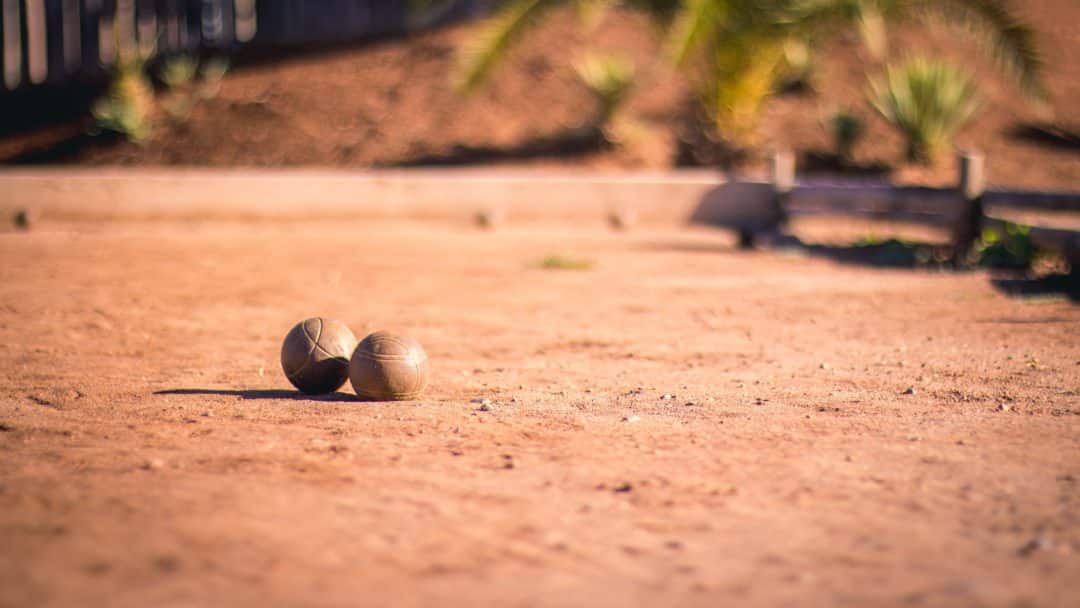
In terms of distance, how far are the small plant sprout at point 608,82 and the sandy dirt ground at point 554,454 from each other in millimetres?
9219

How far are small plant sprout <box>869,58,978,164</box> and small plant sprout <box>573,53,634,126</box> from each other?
4.05 m

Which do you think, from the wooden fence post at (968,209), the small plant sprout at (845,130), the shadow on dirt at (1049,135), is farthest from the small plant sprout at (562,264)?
the shadow on dirt at (1049,135)

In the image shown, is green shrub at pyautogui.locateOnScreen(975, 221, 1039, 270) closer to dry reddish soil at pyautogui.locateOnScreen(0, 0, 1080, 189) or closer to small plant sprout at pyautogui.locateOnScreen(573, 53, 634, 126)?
dry reddish soil at pyautogui.locateOnScreen(0, 0, 1080, 189)

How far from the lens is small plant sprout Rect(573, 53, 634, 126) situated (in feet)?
61.4

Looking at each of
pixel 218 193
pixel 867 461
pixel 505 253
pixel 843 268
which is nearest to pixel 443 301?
pixel 505 253

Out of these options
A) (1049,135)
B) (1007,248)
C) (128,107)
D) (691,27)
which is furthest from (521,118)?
(1007,248)

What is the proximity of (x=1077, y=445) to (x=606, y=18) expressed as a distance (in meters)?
19.4

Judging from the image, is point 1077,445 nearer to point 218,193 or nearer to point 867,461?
point 867,461

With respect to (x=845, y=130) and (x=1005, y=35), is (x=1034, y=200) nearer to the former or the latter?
(x=1005, y=35)

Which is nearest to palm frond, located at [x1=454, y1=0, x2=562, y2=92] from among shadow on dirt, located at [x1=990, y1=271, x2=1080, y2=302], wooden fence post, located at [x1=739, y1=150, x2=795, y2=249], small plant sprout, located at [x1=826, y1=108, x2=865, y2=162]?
wooden fence post, located at [x1=739, y1=150, x2=795, y2=249]

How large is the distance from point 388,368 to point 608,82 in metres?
13.4

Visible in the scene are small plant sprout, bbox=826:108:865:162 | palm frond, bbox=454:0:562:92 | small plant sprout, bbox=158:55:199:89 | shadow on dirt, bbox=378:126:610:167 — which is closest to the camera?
palm frond, bbox=454:0:562:92

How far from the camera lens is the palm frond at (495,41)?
17.3m

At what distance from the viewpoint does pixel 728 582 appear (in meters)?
3.58
